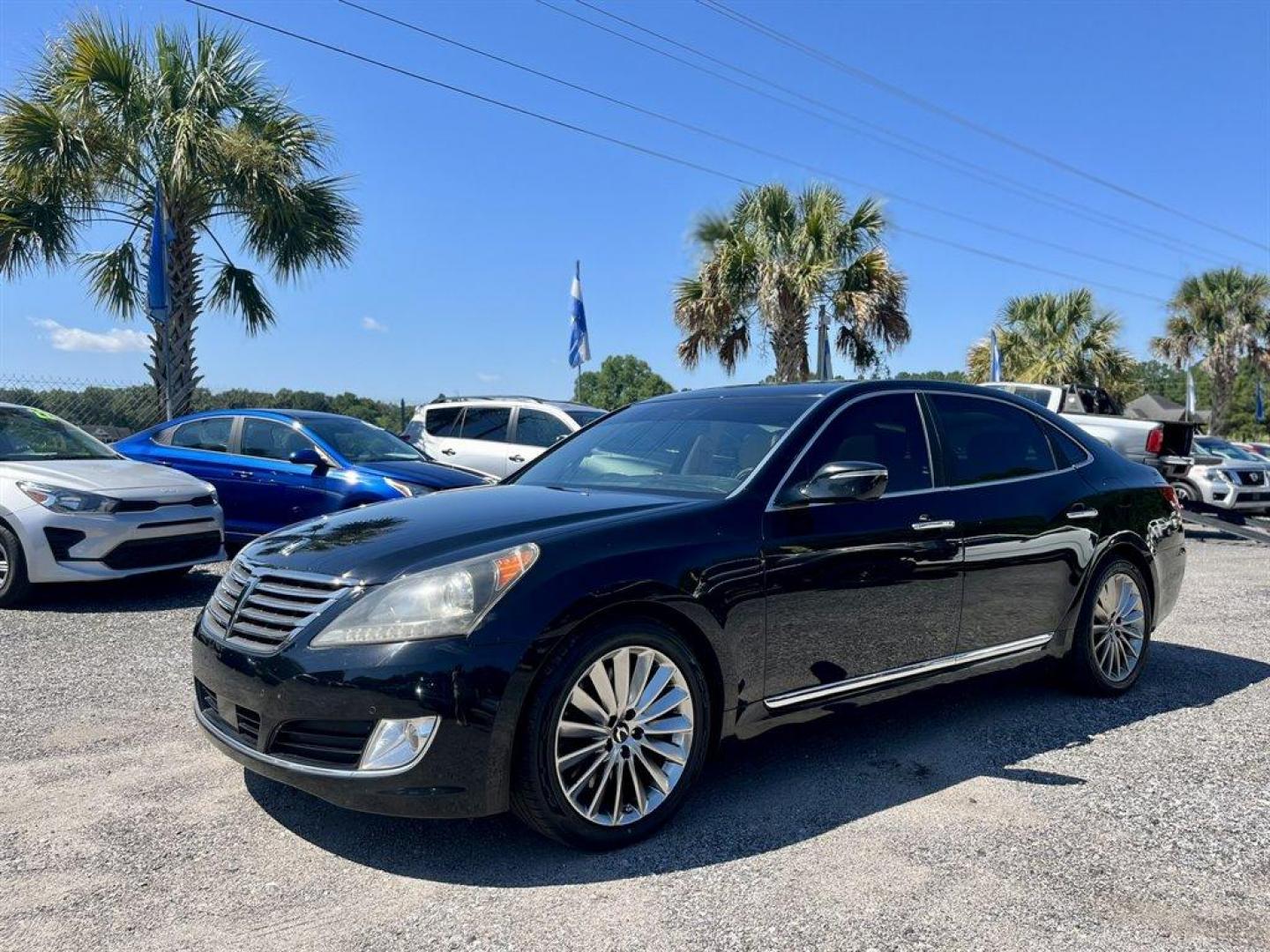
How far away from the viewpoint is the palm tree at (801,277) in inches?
714

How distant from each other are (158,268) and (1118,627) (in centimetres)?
1240

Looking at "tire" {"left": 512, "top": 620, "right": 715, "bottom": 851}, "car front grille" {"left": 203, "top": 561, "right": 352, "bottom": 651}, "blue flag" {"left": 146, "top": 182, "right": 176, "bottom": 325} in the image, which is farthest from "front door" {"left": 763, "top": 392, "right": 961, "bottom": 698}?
"blue flag" {"left": 146, "top": 182, "right": 176, "bottom": 325}

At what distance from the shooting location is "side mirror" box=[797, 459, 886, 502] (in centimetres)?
360

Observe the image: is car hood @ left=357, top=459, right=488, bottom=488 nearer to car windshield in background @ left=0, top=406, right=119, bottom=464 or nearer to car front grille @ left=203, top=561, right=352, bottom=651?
car windshield in background @ left=0, top=406, right=119, bottom=464

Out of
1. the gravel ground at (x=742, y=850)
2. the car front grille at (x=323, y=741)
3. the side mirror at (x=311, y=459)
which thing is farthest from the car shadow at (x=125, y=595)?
the car front grille at (x=323, y=741)

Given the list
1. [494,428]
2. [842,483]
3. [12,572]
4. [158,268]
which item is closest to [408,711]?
[842,483]

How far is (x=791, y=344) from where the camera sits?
61.0ft

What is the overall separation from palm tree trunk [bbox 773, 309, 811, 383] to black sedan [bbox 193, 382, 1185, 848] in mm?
13934

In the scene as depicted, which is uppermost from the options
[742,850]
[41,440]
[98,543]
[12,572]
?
[41,440]

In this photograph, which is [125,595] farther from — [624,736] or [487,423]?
[624,736]

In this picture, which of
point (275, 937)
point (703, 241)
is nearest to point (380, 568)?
point (275, 937)

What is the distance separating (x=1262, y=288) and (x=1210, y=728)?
34.4 m

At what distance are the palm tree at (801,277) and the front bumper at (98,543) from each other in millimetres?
13316

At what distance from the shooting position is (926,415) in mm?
4352
